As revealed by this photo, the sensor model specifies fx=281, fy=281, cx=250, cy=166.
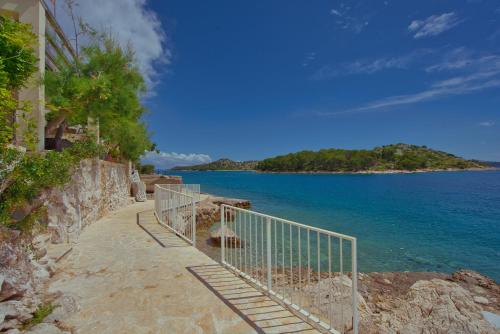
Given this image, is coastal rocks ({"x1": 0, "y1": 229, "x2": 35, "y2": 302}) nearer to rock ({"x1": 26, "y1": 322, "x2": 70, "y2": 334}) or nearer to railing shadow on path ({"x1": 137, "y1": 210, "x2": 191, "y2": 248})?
rock ({"x1": 26, "y1": 322, "x2": 70, "y2": 334})

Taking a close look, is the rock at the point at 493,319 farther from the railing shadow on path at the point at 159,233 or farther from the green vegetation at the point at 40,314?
the green vegetation at the point at 40,314

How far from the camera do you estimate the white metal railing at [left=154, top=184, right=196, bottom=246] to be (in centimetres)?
759

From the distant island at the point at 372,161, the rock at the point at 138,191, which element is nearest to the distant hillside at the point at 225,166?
the distant island at the point at 372,161

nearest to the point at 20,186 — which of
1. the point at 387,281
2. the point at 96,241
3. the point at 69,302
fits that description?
the point at 69,302

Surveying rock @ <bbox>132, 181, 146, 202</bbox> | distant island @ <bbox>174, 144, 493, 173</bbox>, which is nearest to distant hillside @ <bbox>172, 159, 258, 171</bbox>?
distant island @ <bbox>174, 144, 493, 173</bbox>

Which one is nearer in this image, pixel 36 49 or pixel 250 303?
pixel 250 303

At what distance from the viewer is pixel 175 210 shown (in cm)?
810

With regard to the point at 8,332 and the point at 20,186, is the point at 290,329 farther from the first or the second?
the point at 20,186

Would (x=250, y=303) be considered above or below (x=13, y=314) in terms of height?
below

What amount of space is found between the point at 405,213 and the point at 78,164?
24.2m

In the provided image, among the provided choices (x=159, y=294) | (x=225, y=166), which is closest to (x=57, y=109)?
(x=159, y=294)

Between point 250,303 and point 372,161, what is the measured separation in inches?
4385

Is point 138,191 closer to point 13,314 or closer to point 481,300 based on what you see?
point 13,314

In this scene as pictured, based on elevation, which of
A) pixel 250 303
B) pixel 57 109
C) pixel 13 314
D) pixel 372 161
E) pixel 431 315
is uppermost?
pixel 372 161
